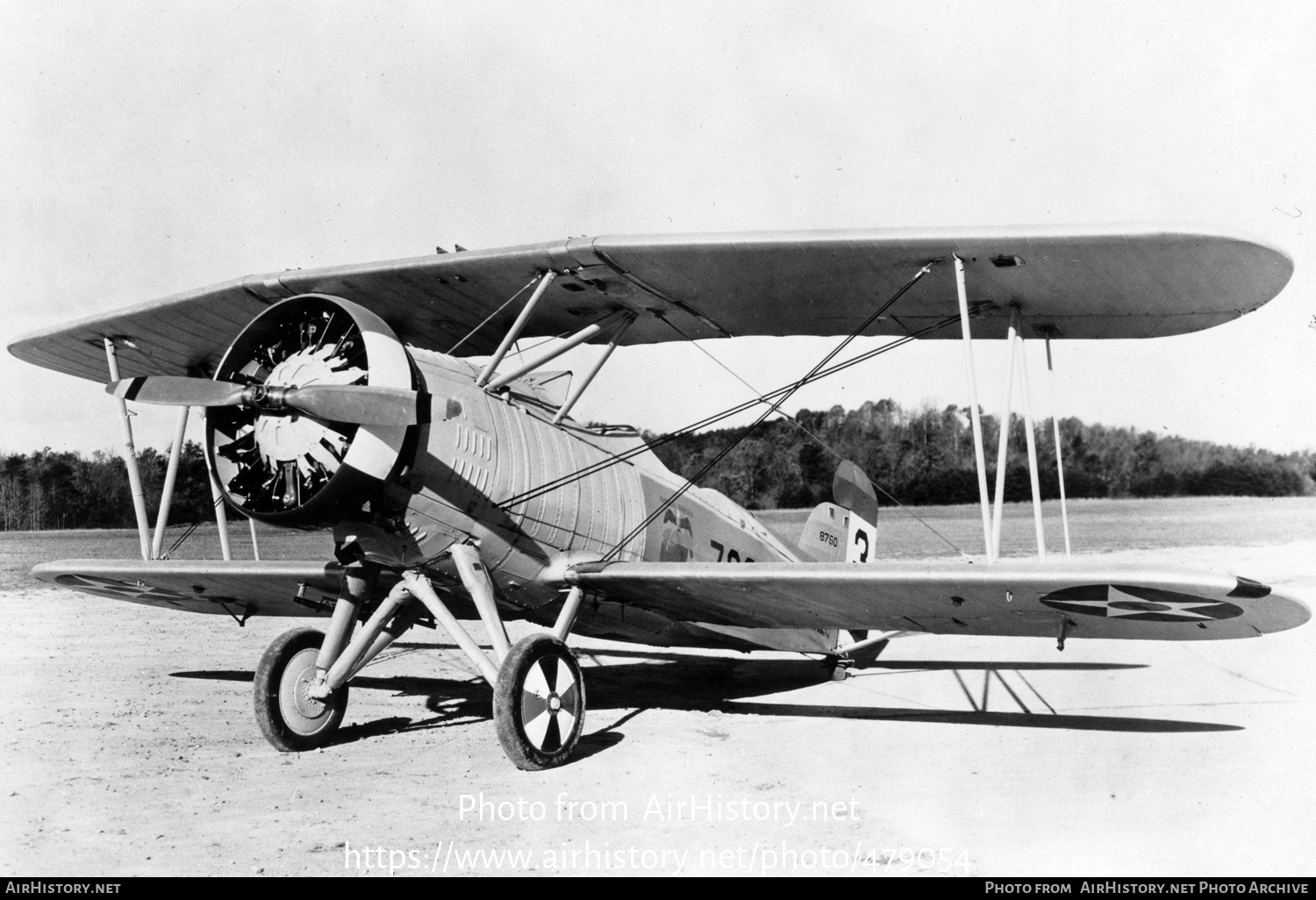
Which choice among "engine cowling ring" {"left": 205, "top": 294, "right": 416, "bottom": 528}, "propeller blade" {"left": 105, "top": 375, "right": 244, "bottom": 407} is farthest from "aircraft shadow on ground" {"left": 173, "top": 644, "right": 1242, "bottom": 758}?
"propeller blade" {"left": 105, "top": 375, "right": 244, "bottom": 407}

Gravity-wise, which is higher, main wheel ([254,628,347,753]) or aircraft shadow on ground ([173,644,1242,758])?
main wheel ([254,628,347,753])

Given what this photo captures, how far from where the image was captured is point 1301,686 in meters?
8.54

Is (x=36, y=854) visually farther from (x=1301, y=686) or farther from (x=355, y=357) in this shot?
(x=1301, y=686)

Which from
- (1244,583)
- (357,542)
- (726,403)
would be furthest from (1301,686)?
(357,542)

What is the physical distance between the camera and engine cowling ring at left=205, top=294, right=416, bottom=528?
209 inches

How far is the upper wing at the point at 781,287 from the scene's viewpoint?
560 cm

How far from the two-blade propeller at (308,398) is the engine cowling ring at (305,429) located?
0.08 m

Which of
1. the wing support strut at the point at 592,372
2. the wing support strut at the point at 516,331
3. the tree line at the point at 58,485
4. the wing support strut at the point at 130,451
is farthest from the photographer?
the tree line at the point at 58,485

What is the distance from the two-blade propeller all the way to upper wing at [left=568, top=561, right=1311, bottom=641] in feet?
5.85

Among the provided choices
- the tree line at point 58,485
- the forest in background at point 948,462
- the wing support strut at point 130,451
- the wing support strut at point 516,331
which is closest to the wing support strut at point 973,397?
the wing support strut at point 516,331

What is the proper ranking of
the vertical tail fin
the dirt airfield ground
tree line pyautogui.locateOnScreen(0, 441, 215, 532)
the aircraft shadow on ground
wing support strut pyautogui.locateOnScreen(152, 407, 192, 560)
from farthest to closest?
tree line pyautogui.locateOnScreen(0, 441, 215, 532)
the vertical tail fin
wing support strut pyautogui.locateOnScreen(152, 407, 192, 560)
the aircraft shadow on ground
the dirt airfield ground

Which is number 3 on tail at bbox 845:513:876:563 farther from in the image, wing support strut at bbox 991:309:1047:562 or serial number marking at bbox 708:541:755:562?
wing support strut at bbox 991:309:1047:562

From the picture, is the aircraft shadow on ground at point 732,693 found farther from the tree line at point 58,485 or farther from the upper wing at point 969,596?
the tree line at point 58,485
